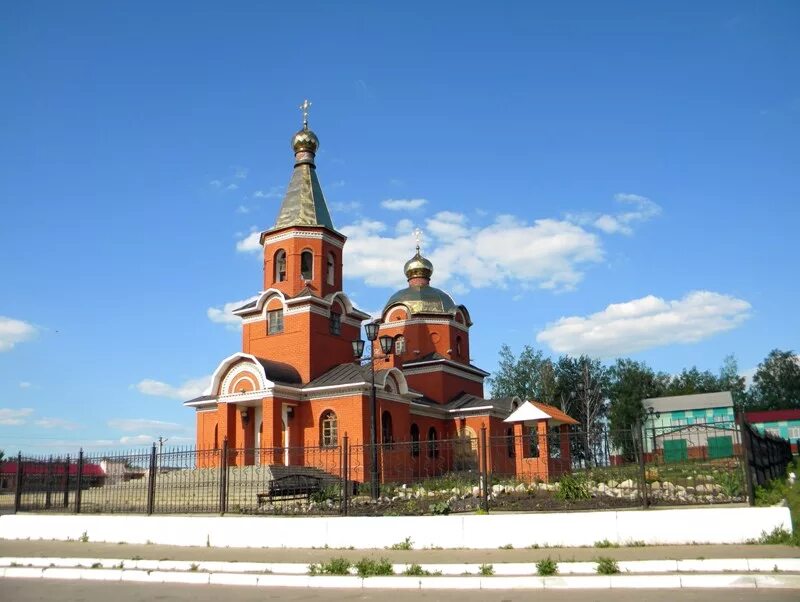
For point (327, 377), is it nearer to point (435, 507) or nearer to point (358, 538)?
point (435, 507)

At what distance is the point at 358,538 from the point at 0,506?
10.3 m

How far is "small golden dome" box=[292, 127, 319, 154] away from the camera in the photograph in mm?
27531

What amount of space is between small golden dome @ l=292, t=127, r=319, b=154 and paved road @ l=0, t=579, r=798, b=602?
68.9 ft

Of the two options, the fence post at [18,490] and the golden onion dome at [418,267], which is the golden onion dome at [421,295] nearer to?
the golden onion dome at [418,267]

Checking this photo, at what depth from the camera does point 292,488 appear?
16.7 metres

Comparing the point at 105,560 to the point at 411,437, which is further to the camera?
the point at 411,437

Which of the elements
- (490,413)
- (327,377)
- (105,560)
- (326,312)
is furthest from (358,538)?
(490,413)

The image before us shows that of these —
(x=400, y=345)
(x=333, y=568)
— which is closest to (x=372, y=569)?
(x=333, y=568)

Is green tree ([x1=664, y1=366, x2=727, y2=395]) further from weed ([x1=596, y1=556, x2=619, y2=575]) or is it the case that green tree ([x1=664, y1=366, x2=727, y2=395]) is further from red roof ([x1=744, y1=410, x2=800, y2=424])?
weed ([x1=596, y1=556, x2=619, y2=575])

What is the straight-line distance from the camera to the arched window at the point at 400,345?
3158 cm

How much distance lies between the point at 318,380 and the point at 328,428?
5.50 feet

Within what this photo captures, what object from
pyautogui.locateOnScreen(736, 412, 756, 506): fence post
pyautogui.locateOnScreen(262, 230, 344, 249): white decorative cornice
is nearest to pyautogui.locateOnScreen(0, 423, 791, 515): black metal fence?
pyautogui.locateOnScreen(736, 412, 756, 506): fence post

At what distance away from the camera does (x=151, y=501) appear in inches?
517

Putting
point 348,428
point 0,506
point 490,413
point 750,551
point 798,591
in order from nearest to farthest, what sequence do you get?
point 798,591
point 750,551
point 0,506
point 348,428
point 490,413
